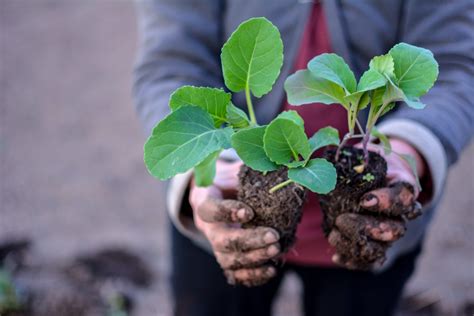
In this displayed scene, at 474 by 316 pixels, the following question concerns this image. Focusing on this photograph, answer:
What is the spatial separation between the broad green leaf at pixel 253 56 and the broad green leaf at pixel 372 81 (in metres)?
0.12

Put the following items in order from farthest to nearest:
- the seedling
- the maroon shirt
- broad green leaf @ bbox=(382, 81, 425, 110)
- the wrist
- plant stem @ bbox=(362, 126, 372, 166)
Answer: the seedling < the maroon shirt < the wrist < plant stem @ bbox=(362, 126, 372, 166) < broad green leaf @ bbox=(382, 81, 425, 110)

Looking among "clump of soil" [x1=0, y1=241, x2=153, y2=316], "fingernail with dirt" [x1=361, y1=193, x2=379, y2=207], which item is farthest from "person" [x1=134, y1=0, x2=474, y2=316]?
"clump of soil" [x1=0, y1=241, x2=153, y2=316]

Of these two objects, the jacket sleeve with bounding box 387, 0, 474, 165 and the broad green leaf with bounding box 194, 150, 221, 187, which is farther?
the jacket sleeve with bounding box 387, 0, 474, 165

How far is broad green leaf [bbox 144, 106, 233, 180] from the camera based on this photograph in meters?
0.71

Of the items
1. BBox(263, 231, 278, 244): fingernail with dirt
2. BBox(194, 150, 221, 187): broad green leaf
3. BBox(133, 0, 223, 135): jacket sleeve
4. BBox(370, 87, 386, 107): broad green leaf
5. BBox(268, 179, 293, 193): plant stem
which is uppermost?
BBox(133, 0, 223, 135): jacket sleeve

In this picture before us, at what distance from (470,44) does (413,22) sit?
11 centimetres

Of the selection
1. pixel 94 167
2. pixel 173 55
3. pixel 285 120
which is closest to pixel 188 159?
pixel 285 120

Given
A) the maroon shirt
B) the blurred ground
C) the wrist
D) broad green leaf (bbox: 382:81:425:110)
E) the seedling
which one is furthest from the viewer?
the blurred ground

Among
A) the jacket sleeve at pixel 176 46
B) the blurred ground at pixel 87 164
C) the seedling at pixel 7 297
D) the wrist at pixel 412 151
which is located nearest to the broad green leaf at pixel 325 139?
the wrist at pixel 412 151

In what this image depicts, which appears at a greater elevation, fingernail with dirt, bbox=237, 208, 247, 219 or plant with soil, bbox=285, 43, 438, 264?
plant with soil, bbox=285, 43, 438, 264

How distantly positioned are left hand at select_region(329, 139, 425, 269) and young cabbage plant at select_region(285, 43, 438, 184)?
12cm

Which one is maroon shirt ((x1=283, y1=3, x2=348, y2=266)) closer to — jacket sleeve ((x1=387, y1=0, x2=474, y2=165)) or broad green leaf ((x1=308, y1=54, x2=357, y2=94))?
jacket sleeve ((x1=387, y1=0, x2=474, y2=165))

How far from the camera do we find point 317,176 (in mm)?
726

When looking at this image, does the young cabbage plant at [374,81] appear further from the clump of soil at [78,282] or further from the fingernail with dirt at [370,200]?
the clump of soil at [78,282]
